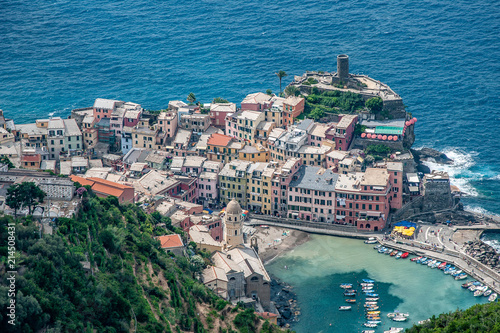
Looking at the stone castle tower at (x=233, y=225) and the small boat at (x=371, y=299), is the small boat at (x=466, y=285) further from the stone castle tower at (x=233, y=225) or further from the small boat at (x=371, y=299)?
the stone castle tower at (x=233, y=225)

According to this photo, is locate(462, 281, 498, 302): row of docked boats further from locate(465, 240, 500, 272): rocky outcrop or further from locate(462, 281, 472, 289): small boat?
locate(465, 240, 500, 272): rocky outcrop

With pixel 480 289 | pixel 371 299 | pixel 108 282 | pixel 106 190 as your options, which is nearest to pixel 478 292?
pixel 480 289

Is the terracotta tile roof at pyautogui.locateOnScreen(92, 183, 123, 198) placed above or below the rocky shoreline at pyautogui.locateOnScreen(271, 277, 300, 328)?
above

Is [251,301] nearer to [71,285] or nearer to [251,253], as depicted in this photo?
[251,253]

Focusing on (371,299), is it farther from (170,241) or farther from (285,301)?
(170,241)

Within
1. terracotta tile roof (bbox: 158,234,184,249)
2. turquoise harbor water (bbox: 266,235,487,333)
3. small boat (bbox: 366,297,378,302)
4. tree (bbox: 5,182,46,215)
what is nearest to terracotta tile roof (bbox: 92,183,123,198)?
terracotta tile roof (bbox: 158,234,184,249)

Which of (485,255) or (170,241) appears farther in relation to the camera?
(485,255)

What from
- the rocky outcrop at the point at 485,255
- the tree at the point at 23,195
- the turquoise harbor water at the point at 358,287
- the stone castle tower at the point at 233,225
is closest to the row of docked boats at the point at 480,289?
the turquoise harbor water at the point at 358,287
